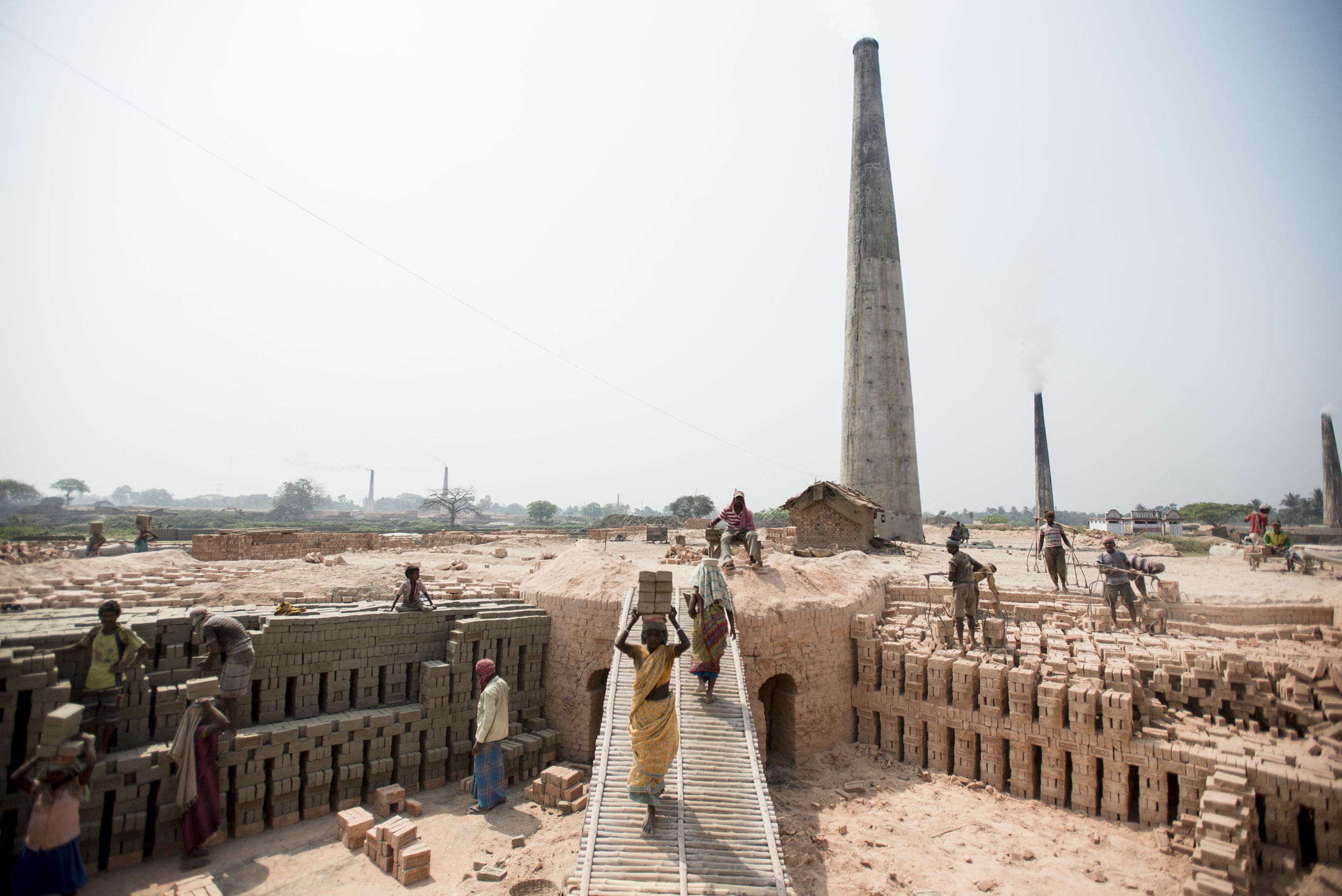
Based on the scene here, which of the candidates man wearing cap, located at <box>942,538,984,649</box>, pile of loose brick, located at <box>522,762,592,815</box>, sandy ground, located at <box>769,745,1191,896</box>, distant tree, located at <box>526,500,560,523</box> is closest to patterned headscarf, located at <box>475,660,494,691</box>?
pile of loose brick, located at <box>522,762,592,815</box>

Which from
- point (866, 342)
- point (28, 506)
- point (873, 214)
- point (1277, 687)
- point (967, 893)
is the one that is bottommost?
point (967, 893)

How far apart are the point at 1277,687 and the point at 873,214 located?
63.4 feet

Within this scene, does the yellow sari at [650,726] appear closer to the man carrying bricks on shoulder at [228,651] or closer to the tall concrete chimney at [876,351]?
the man carrying bricks on shoulder at [228,651]

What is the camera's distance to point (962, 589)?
10.2m

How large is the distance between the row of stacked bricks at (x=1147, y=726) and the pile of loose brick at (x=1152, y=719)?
0.02m

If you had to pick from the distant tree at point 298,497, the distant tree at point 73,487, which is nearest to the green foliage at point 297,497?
the distant tree at point 298,497

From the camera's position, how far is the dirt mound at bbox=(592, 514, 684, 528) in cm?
3809

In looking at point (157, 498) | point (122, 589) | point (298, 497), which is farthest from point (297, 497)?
point (122, 589)

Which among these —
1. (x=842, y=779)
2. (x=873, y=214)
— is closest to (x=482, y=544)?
(x=842, y=779)

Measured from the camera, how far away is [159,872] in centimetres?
700

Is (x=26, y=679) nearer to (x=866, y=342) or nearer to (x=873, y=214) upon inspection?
(x=866, y=342)

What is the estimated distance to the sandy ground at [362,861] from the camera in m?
6.91

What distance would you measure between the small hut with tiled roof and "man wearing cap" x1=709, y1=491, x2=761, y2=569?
7.72 meters

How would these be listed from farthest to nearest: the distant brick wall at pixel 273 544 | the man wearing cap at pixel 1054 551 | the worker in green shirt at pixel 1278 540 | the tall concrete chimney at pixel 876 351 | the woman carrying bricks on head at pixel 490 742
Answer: the tall concrete chimney at pixel 876 351 → the distant brick wall at pixel 273 544 → the worker in green shirt at pixel 1278 540 → the man wearing cap at pixel 1054 551 → the woman carrying bricks on head at pixel 490 742
